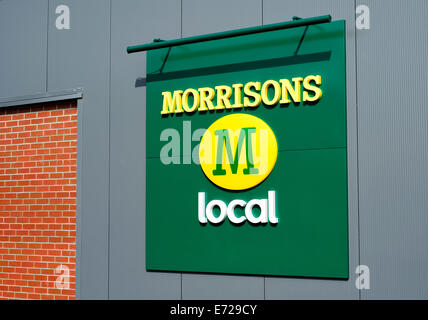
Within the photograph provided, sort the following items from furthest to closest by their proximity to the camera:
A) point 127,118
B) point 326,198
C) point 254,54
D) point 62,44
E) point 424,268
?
point 62,44 → point 127,118 → point 254,54 → point 326,198 → point 424,268

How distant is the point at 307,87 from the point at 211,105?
3.89 feet

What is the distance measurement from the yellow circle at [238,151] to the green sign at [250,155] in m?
0.01

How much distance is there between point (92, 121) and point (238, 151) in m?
2.26

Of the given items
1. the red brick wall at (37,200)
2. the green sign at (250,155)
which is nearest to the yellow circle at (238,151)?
the green sign at (250,155)

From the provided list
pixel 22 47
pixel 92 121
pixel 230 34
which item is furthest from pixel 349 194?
pixel 22 47

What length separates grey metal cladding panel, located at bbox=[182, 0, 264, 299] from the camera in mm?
6945

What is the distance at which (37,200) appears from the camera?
8586 mm

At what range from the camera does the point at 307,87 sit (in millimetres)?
6660

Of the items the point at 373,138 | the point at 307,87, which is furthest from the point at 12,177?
the point at 373,138


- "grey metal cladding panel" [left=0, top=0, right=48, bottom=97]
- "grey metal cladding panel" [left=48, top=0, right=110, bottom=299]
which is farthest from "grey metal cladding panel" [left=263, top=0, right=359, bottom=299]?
"grey metal cladding panel" [left=0, top=0, right=48, bottom=97]

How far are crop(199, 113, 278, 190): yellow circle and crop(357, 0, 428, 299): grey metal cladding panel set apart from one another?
107cm

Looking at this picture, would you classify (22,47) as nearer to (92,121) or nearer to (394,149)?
(92,121)

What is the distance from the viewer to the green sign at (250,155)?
6.54 metres
